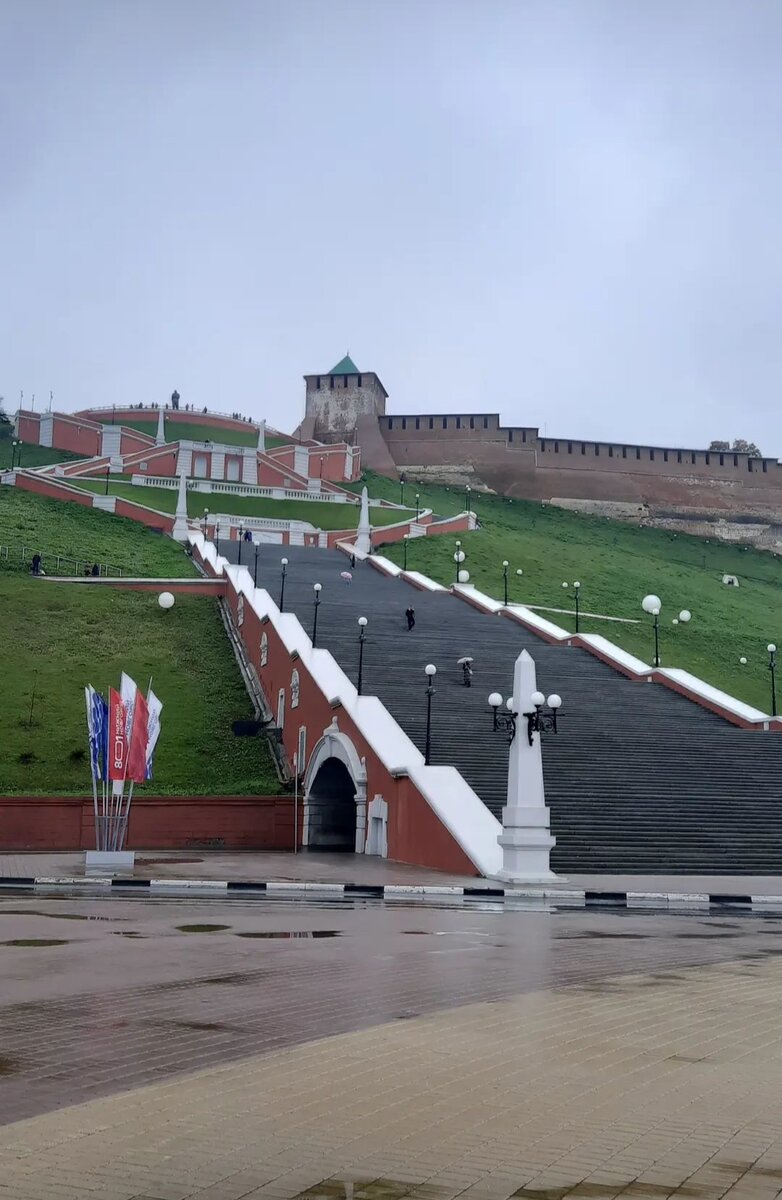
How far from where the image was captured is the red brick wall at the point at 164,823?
2283cm

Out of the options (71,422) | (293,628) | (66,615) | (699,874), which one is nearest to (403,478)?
(71,422)

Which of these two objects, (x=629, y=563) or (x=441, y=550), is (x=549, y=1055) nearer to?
(x=441, y=550)

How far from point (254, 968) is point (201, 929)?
2.65 metres

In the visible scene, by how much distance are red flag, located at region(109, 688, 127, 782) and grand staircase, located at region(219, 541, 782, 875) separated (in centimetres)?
543

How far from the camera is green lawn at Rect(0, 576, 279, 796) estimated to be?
25656 mm

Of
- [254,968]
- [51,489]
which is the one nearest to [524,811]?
[254,968]

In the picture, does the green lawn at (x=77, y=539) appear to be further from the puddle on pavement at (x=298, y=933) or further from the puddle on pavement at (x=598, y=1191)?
the puddle on pavement at (x=598, y=1191)

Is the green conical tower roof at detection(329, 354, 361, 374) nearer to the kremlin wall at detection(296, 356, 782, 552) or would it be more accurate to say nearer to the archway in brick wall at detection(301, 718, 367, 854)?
the kremlin wall at detection(296, 356, 782, 552)

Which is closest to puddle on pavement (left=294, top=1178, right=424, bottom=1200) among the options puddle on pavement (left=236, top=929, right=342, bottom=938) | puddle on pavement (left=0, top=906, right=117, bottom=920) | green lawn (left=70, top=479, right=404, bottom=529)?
puddle on pavement (left=236, top=929, right=342, bottom=938)

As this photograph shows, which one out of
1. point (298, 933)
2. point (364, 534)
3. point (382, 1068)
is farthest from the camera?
point (364, 534)

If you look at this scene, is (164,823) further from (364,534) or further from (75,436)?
(75,436)

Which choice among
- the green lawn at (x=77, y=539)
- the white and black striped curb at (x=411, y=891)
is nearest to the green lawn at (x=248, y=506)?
the green lawn at (x=77, y=539)

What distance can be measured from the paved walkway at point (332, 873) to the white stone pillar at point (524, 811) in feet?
1.40

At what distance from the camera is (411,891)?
15.8m
